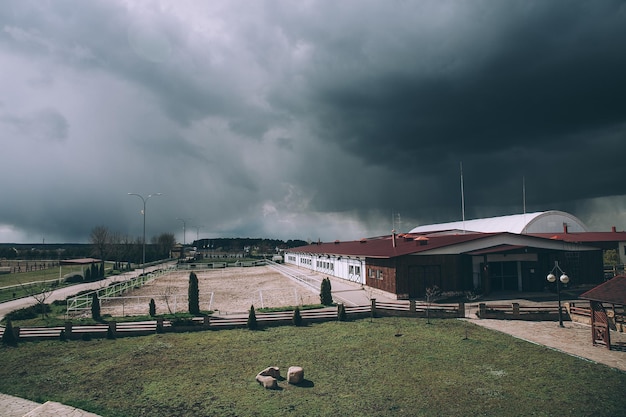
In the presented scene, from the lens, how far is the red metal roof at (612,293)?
65.7 feet

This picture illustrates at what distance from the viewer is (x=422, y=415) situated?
1313 cm

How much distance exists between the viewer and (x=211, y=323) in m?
26.8

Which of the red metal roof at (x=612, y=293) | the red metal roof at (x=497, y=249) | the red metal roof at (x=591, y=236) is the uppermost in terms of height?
the red metal roof at (x=591, y=236)

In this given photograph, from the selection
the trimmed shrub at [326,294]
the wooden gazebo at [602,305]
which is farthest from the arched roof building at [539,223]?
the wooden gazebo at [602,305]

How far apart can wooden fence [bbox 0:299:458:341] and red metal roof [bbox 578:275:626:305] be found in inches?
346

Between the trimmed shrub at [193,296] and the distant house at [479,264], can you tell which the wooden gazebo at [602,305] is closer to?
the distant house at [479,264]

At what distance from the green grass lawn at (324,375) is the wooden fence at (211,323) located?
1066 mm

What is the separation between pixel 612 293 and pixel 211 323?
80.1 ft

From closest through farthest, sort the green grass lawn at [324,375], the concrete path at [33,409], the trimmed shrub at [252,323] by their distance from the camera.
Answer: the concrete path at [33,409]
the green grass lawn at [324,375]
the trimmed shrub at [252,323]

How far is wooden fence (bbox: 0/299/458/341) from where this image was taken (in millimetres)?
24875

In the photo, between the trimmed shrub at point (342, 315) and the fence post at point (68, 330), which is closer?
the fence post at point (68, 330)

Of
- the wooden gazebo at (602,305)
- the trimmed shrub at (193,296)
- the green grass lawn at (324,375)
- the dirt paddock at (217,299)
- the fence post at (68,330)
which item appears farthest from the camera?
the dirt paddock at (217,299)

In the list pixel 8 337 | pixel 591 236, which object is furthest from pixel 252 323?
pixel 591 236

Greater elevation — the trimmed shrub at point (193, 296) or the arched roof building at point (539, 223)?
the arched roof building at point (539, 223)
